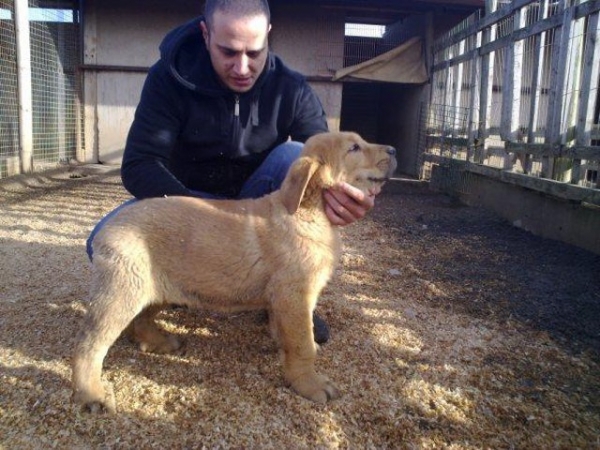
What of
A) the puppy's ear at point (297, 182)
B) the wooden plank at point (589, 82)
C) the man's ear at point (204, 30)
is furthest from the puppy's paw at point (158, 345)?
the wooden plank at point (589, 82)

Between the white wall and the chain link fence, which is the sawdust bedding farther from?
the white wall

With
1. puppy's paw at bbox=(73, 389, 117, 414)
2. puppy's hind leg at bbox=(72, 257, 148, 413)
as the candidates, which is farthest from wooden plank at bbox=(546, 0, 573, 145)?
puppy's paw at bbox=(73, 389, 117, 414)

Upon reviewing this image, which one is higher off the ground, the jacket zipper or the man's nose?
the man's nose

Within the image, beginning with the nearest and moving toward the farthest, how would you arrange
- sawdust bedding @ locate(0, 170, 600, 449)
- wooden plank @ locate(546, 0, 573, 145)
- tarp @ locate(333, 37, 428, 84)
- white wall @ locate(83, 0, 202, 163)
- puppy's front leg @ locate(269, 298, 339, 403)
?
sawdust bedding @ locate(0, 170, 600, 449)
puppy's front leg @ locate(269, 298, 339, 403)
wooden plank @ locate(546, 0, 573, 145)
tarp @ locate(333, 37, 428, 84)
white wall @ locate(83, 0, 202, 163)

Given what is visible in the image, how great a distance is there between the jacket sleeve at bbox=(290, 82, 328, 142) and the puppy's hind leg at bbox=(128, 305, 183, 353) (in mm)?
1600

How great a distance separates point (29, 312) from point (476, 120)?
7.12 m

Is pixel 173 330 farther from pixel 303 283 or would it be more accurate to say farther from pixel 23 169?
pixel 23 169

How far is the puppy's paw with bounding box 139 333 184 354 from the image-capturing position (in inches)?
112

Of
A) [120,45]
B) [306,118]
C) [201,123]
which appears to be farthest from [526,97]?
[120,45]

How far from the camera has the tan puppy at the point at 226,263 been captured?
239cm

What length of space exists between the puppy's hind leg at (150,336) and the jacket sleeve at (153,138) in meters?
0.77

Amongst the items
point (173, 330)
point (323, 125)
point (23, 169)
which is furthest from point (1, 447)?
point (23, 169)

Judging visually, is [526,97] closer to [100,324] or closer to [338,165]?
[338,165]

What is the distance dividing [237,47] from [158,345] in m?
1.81
